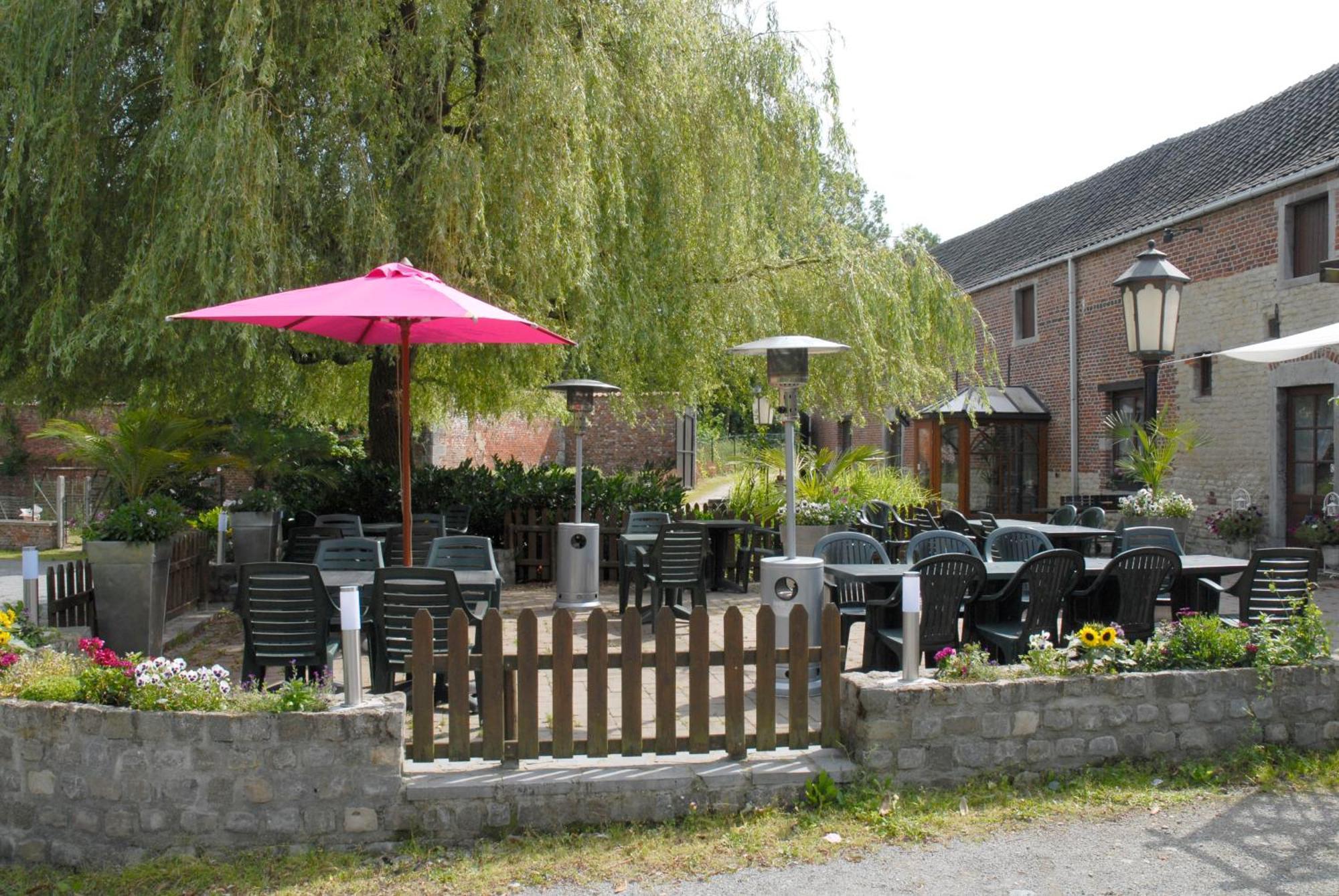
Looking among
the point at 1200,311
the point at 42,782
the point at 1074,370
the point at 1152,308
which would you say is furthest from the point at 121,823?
the point at 1074,370

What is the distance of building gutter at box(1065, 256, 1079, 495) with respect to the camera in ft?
59.5

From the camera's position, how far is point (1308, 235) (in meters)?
13.2

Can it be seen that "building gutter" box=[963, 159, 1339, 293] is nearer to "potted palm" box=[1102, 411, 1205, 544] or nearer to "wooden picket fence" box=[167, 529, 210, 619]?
"potted palm" box=[1102, 411, 1205, 544]

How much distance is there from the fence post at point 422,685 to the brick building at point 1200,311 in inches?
322

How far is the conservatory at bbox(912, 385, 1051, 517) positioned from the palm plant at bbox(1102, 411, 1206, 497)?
190 cm

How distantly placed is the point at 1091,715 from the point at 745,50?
7.53 m

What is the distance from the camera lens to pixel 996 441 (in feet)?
63.0

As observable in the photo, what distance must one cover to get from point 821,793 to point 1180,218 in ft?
43.8

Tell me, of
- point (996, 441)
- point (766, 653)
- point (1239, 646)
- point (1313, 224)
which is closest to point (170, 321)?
point (766, 653)

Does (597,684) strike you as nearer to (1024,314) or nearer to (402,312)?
(402,312)

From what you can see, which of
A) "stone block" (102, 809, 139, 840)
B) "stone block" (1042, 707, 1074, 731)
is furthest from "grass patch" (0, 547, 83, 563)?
"stone block" (1042, 707, 1074, 731)

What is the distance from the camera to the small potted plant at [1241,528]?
13.4m

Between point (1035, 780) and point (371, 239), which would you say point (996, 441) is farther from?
point (1035, 780)

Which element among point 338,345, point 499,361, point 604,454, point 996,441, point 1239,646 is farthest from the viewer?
point 604,454
